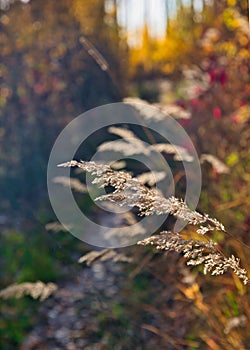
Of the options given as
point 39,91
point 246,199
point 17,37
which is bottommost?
point 246,199

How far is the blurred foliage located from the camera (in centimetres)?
208

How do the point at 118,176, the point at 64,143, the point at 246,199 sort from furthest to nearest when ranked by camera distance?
the point at 64,143 → the point at 246,199 → the point at 118,176

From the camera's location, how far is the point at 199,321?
211 centimetres

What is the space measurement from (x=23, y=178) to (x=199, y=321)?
2493mm

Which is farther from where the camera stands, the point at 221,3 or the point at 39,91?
the point at 39,91

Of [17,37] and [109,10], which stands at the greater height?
[109,10]

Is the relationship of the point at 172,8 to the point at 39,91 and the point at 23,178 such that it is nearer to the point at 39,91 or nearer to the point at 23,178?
the point at 39,91

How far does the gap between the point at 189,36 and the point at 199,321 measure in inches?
194

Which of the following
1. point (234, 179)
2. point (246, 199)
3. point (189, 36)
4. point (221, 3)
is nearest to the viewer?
point (246, 199)

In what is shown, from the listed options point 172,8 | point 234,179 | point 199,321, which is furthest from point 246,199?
point 172,8

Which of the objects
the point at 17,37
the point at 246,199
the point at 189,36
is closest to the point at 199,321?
the point at 246,199

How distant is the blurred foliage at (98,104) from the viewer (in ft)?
6.82

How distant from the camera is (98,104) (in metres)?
4.68

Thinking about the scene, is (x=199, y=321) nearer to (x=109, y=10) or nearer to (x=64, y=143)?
(x=64, y=143)
